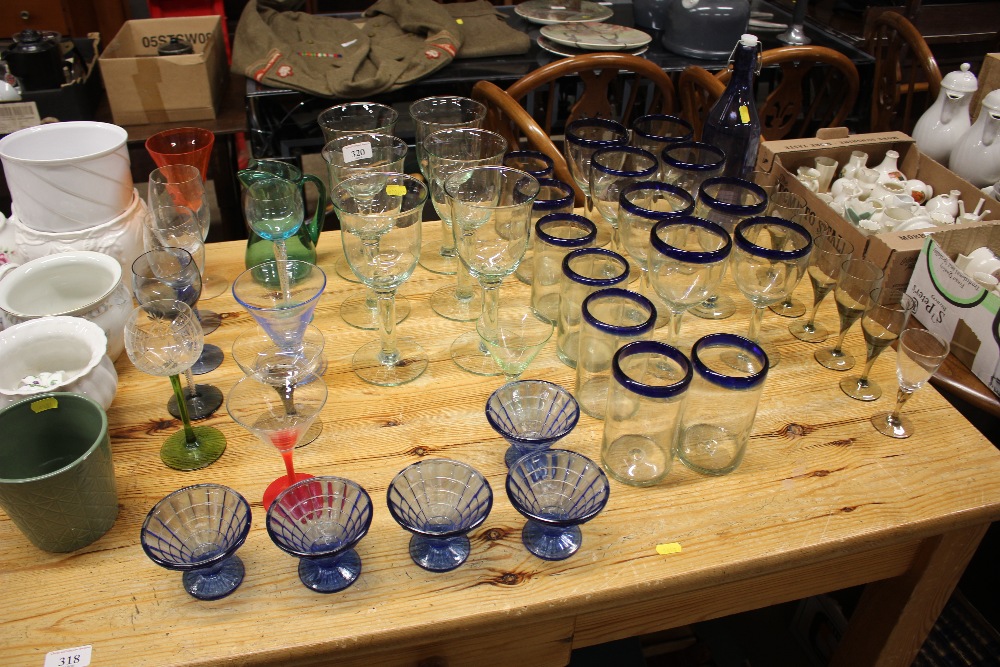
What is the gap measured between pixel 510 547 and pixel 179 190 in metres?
0.72

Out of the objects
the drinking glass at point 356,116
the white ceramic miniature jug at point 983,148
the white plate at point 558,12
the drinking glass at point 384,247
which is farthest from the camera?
Answer: the white plate at point 558,12

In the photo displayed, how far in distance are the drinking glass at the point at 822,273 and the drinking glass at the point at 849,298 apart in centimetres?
1

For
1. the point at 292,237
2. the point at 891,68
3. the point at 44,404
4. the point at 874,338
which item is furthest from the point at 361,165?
the point at 891,68

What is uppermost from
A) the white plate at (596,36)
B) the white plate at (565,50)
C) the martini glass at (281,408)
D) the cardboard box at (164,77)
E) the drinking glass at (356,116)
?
the drinking glass at (356,116)

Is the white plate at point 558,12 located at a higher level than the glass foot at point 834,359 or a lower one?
higher

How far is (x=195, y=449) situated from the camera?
96 cm

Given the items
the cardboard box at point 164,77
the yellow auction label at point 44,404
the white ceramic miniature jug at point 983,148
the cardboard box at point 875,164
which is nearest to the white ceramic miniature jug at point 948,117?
the white ceramic miniature jug at point 983,148

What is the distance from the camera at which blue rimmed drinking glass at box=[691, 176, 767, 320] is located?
1.17 m

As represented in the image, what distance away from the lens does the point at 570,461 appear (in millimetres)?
896

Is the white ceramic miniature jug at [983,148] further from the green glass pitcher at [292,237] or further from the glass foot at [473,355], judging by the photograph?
the green glass pitcher at [292,237]

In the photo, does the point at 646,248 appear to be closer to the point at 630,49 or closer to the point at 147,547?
the point at 147,547

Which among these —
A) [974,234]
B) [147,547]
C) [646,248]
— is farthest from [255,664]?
[974,234]

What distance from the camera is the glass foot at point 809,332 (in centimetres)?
120

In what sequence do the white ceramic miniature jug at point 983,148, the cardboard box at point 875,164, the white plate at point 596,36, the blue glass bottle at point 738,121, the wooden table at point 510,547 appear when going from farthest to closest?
1. the white plate at point 596,36
2. the white ceramic miniature jug at point 983,148
3. the blue glass bottle at point 738,121
4. the cardboard box at point 875,164
5. the wooden table at point 510,547
